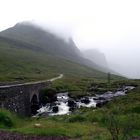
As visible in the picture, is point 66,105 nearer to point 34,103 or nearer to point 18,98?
point 34,103

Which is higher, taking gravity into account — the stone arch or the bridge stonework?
the bridge stonework

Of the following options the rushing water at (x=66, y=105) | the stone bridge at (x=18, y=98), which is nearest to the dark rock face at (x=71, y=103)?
the rushing water at (x=66, y=105)

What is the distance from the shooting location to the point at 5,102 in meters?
50.3

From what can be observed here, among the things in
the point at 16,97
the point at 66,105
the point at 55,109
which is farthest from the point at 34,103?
the point at 16,97

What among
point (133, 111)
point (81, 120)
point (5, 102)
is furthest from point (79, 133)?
point (5, 102)

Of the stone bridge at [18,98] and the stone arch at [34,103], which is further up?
the stone bridge at [18,98]

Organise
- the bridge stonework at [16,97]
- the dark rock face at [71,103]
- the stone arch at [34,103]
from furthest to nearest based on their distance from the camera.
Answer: the dark rock face at [71,103] < the stone arch at [34,103] < the bridge stonework at [16,97]

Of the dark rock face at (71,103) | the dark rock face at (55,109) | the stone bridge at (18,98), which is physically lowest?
the dark rock face at (55,109)

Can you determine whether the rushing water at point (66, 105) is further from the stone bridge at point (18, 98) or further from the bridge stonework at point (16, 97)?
the bridge stonework at point (16, 97)

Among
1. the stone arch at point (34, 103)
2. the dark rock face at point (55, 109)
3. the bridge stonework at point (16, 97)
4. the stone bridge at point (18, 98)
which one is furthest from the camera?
the stone arch at point (34, 103)

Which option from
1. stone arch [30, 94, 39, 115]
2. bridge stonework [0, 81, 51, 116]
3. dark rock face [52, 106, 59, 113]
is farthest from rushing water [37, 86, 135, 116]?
bridge stonework [0, 81, 51, 116]

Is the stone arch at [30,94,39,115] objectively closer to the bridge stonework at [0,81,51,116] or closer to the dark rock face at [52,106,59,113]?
the bridge stonework at [0,81,51,116]

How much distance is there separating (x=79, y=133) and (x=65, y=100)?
2515 inches

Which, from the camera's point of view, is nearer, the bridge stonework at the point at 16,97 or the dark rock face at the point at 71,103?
the bridge stonework at the point at 16,97
